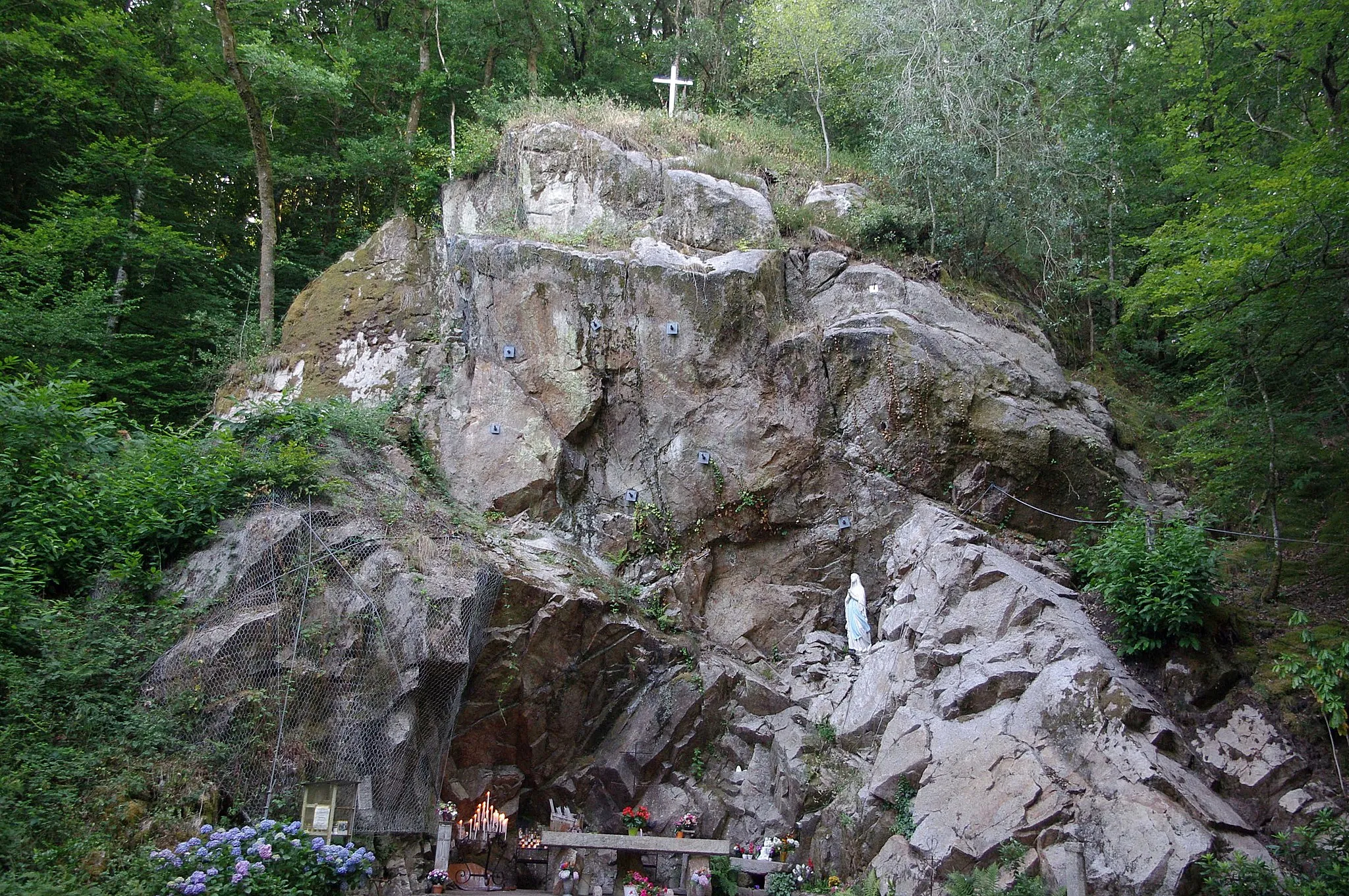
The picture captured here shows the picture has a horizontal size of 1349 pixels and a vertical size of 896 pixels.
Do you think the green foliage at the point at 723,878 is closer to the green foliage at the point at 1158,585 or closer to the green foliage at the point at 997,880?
the green foliage at the point at 997,880

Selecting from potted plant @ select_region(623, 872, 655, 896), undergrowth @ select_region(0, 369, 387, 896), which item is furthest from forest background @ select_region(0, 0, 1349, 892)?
potted plant @ select_region(623, 872, 655, 896)

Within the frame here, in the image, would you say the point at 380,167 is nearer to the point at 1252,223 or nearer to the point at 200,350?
the point at 200,350

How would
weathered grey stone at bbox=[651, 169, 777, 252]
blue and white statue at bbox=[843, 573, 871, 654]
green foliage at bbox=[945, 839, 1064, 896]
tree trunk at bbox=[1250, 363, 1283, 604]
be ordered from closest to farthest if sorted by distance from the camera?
green foliage at bbox=[945, 839, 1064, 896] < tree trunk at bbox=[1250, 363, 1283, 604] < blue and white statue at bbox=[843, 573, 871, 654] < weathered grey stone at bbox=[651, 169, 777, 252]

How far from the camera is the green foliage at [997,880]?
288 inches

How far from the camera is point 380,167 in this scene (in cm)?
1672

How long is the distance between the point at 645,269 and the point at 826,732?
25.5 feet

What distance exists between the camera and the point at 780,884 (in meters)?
9.68

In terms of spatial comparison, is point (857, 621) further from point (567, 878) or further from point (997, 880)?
point (567, 878)

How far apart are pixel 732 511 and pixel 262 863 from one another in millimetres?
7812

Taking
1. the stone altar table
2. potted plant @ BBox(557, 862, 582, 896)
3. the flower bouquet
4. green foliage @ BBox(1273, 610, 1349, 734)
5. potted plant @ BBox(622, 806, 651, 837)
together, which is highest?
green foliage @ BBox(1273, 610, 1349, 734)

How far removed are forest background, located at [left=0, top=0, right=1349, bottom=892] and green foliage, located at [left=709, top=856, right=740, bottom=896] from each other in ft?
21.9

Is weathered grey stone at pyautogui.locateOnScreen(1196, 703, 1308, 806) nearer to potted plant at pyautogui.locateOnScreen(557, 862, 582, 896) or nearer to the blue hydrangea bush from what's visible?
potted plant at pyautogui.locateOnScreen(557, 862, 582, 896)

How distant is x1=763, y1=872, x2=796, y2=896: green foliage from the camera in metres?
9.59

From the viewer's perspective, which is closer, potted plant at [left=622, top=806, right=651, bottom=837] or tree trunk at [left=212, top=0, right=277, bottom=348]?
potted plant at [left=622, top=806, right=651, bottom=837]
